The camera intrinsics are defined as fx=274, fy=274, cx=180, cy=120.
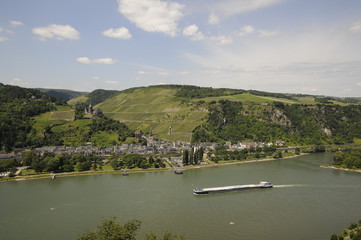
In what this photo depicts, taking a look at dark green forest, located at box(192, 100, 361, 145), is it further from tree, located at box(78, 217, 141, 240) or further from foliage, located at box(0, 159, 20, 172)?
tree, located at box(78, 217, 141, 240)

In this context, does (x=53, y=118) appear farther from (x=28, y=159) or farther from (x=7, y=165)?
(x=7, y=165)

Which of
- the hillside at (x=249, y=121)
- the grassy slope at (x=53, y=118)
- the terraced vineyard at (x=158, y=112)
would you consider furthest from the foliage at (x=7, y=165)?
the hillside at (x=249, y=121)

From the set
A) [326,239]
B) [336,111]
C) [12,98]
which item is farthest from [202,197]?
[336,111]

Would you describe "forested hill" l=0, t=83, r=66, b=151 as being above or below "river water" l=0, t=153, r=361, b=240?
above

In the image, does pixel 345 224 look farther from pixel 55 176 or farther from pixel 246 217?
pixel 55 176

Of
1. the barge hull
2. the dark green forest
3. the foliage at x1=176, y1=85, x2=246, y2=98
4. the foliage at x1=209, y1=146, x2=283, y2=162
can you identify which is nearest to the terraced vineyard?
the foliage at x1=176, y1=85, x2=246, y2=98

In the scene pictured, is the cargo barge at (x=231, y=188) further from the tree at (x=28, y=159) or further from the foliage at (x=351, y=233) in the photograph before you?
the tree at (x=28, y=159)
